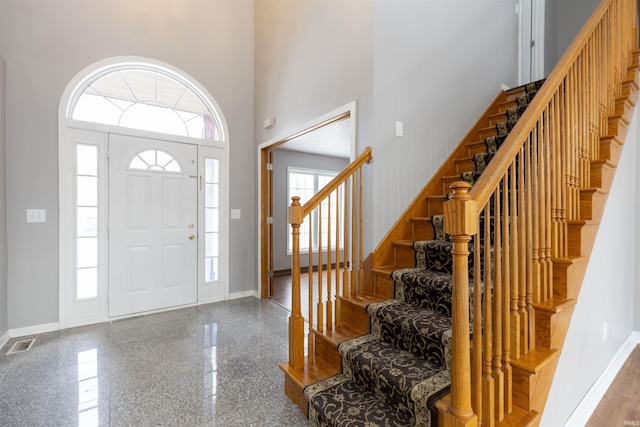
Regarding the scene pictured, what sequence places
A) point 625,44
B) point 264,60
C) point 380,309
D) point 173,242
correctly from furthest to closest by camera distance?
point 264,60
point 173,242
point 625,44
point 380,309

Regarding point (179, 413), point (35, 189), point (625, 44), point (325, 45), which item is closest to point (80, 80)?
point (35, 189)

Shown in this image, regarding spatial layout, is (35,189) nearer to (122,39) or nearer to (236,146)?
(122,39)

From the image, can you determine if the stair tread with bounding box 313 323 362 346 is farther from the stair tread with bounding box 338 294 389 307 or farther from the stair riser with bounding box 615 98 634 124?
the stair riser with bounding box 615 98 634 124

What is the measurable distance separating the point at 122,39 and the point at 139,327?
2.97 m

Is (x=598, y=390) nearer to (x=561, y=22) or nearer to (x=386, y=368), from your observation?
(x=386, y=368)

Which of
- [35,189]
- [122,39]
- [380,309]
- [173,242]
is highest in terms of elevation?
[122,39]

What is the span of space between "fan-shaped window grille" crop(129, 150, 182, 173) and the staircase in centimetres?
232

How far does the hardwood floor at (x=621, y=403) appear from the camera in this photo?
5.50 ft

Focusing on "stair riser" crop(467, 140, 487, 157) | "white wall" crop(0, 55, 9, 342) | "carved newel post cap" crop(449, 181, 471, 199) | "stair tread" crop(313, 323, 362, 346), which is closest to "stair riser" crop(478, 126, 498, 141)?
"stair riser" crop(467, 140, 487, 157)

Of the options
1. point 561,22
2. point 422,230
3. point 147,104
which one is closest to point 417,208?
point 422,230

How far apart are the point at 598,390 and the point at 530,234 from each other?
1.40 m

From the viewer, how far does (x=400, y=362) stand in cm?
159

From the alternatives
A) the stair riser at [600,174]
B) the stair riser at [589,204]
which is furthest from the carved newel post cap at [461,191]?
the stair riser at [600,174]

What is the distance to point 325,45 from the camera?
283 centimetres
